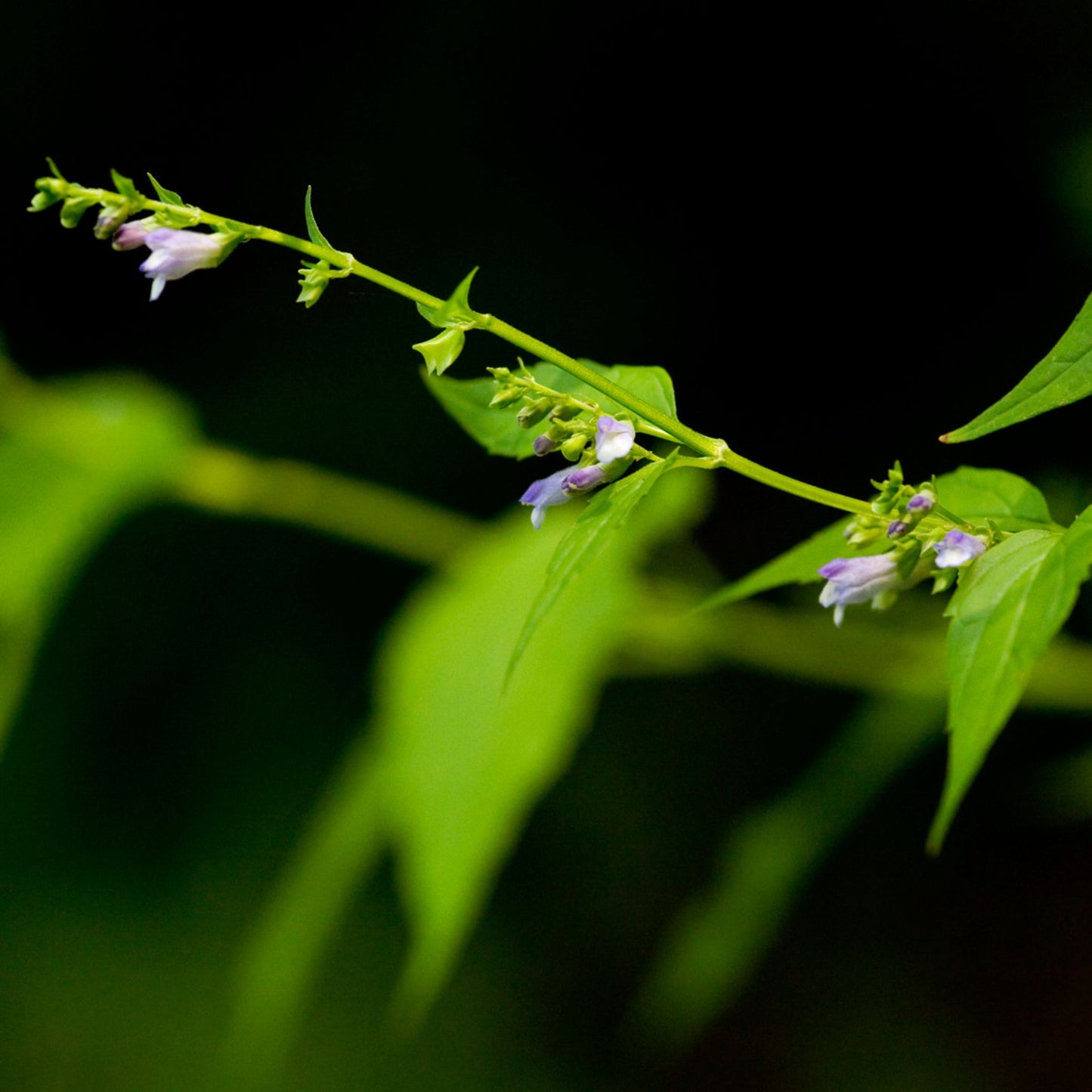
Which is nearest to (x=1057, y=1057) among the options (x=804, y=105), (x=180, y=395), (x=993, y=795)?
(x=993, y=795)

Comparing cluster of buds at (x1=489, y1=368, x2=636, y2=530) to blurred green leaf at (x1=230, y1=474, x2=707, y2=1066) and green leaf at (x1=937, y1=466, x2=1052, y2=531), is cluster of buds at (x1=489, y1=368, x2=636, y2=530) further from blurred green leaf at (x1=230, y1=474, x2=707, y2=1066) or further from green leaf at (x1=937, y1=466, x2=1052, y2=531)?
blurred green leaf at (x1=230, y1=474, x2=707, y2=1066)

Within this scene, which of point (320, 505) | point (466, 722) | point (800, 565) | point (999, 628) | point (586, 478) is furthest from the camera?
point (320, 505)

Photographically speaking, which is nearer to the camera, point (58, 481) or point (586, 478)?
point (586, 478)

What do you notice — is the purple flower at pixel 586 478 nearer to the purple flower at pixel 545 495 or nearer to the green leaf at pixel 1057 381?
the purple flower at pixel 545 495

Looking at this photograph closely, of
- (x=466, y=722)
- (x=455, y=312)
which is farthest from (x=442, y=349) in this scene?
(x=466, y=722)

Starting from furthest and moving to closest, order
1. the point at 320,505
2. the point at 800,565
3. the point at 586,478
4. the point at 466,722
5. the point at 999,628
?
the point at 320,505 < the point at 466,722 < the point at 800,565 < the point at 586,478 < the point at 999,628

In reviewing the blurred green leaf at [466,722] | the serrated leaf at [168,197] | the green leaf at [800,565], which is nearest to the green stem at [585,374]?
the serrated leaf at [168,197]

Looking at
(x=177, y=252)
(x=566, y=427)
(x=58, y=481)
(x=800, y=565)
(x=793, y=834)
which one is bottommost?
(x=793, y=834)

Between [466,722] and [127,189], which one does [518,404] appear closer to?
[127,189]
